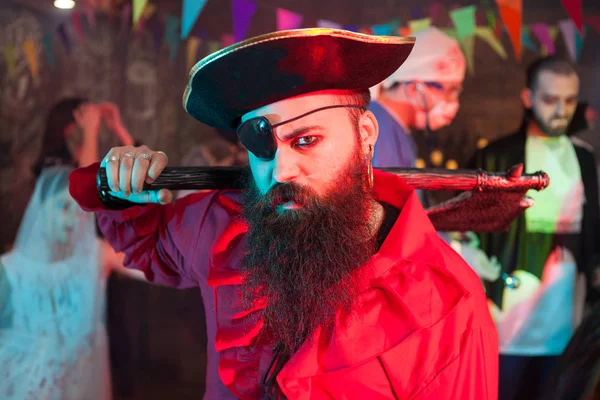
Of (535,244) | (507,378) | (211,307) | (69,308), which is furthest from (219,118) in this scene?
(507,378)

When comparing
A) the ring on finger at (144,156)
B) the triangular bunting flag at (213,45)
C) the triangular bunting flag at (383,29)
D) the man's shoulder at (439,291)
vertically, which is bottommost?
the man's shoulder at (439,291)

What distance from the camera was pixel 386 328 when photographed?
1248 millimetres

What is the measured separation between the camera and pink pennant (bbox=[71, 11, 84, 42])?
2334 millimetres

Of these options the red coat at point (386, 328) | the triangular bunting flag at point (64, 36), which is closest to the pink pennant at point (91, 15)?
the triangular bunting flag at point (64, 36)

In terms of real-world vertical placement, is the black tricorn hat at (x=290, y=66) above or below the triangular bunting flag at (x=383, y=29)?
below

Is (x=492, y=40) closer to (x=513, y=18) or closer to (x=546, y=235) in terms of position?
(x=513, y=18)

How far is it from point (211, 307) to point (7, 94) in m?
1.58

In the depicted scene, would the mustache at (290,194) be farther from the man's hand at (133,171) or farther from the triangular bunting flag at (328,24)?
the triangular bunting flag at (328,24)

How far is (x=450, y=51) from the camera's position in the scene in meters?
2.27

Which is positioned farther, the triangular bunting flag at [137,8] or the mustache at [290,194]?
the triangular bunting flag at [137,8]

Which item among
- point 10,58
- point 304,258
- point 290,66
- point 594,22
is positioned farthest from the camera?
point 10,58

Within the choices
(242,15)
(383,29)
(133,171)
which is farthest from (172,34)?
(133,171)

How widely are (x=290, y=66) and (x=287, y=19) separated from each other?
4.12ft

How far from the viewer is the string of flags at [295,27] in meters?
2.22
